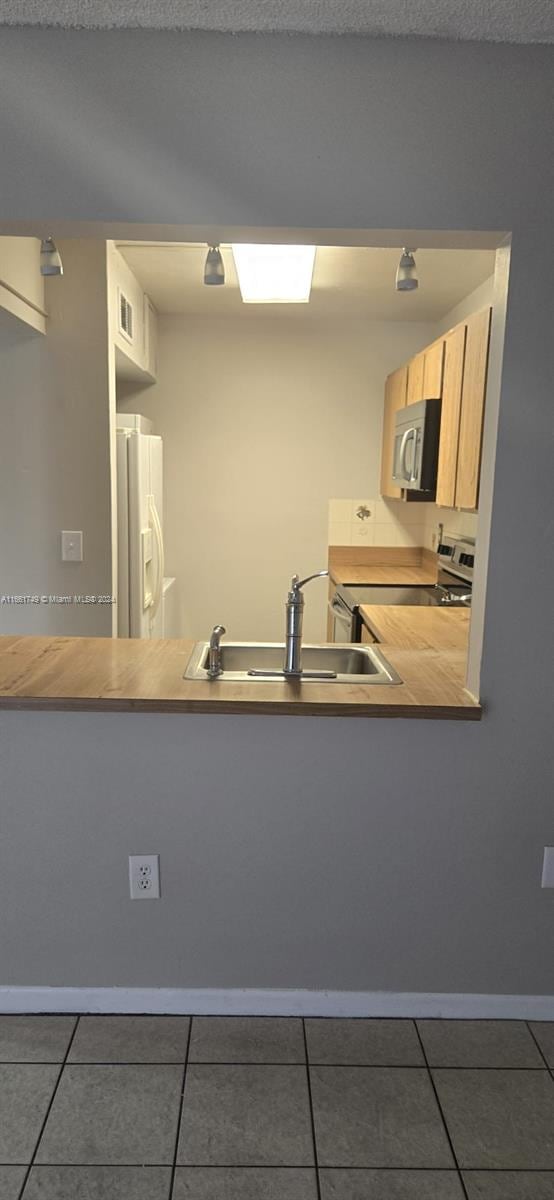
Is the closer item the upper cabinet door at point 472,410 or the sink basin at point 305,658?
the sink basin at point 305,658

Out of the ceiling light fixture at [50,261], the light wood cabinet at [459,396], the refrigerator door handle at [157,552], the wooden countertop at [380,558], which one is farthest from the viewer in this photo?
the wooden countertop at [380,558]

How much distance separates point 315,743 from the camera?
77.7 inches

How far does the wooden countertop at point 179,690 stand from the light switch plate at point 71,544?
111cm

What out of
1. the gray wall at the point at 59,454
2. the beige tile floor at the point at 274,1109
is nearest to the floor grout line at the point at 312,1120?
the beige tile floor at the point at 274,1109

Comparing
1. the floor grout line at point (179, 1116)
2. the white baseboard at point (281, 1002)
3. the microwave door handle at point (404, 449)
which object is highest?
the microwave door handle at point (404, 449)

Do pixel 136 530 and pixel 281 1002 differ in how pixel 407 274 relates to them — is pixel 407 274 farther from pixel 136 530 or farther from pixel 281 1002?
pixel 281 1002

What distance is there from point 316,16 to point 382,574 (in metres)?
3.35

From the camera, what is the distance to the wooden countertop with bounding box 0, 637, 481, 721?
192 centimetres

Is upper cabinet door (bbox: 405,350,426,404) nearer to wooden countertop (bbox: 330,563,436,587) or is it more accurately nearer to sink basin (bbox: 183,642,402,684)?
wooden countertop (bbox: 330,563,436,587)

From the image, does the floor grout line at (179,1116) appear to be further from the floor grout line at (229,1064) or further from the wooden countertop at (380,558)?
the wooden countertop at (380,558)

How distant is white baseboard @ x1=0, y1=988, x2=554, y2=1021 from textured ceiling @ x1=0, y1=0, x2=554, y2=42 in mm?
2249

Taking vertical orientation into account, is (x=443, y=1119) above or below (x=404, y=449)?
below

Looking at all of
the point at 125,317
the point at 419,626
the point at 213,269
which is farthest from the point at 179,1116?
the point at 125,317

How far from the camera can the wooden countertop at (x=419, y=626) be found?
8.66 feet
